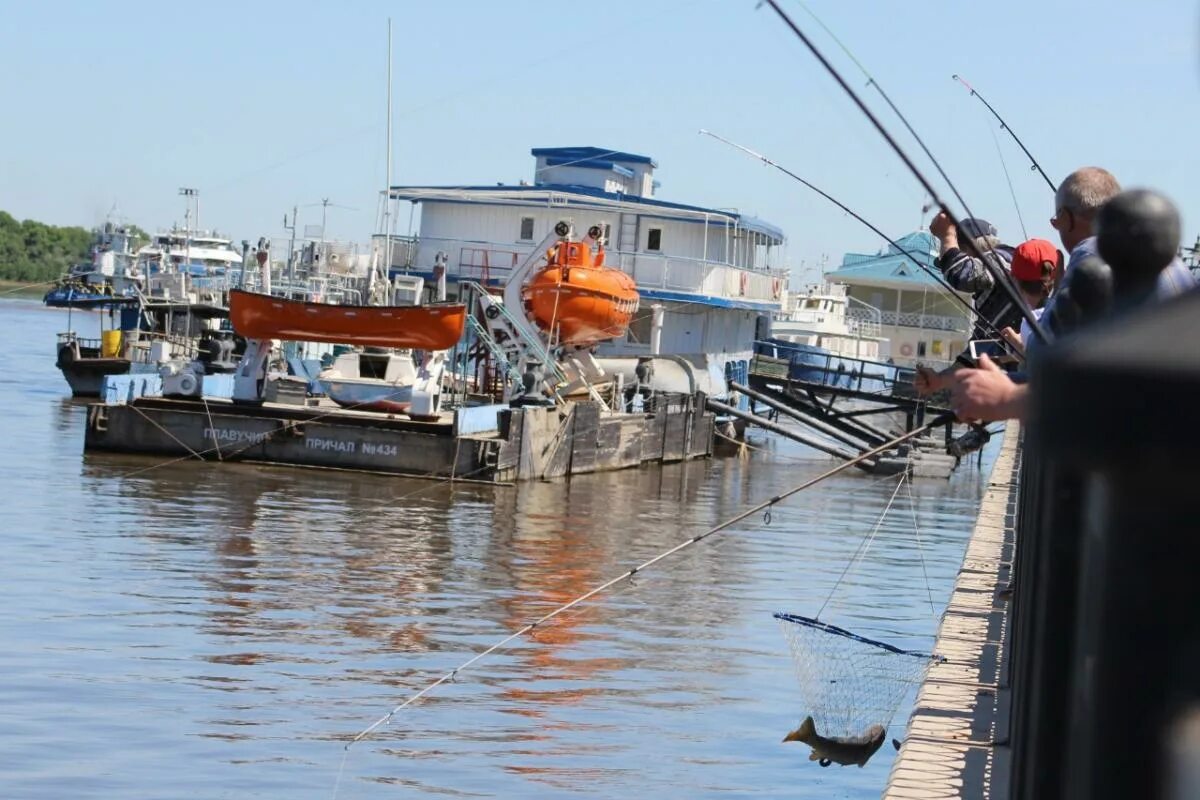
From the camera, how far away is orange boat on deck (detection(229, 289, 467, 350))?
25328 millimetres

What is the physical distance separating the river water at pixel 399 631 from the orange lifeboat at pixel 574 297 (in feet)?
12.1

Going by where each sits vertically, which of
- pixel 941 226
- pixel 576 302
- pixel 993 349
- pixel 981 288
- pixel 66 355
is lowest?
pixel 66 355

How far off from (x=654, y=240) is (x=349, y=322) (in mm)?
16385

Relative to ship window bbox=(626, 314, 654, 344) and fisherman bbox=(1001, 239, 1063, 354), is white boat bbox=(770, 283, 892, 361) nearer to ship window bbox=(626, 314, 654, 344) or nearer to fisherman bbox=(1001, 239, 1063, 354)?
ship window bbox=(626, 314, 654, 344)

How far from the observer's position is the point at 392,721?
427 inches

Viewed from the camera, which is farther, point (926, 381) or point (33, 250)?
point (33, 250)

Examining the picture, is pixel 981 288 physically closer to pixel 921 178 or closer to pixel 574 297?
pixel 921 178

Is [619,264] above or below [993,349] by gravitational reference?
above

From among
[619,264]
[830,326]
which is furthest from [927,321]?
[619,264]

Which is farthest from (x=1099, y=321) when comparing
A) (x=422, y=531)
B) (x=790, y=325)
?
(x=790, y=325)

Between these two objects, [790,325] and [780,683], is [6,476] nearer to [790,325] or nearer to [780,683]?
[780,683]

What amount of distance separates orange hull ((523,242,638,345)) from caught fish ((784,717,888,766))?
771 inches

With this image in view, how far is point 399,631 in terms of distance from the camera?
14.1m

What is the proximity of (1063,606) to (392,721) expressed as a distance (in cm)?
999
